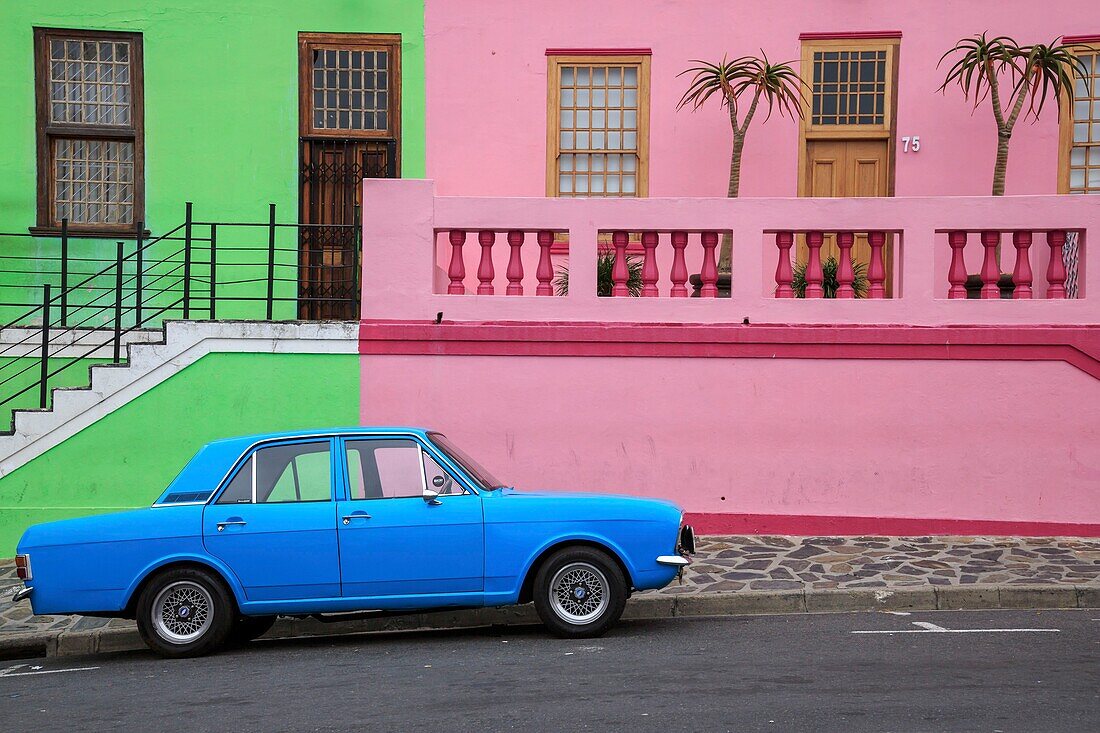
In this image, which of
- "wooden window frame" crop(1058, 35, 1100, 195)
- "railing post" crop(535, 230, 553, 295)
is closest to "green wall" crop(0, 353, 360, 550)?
"railing post" crop(535, 230, 553, 295)

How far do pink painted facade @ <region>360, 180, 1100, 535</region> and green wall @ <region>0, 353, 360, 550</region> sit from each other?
0.47 meters

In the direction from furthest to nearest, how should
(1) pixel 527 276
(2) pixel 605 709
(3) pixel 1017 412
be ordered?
(1) pixel 527 276 < (3) pixel 1017 412 < (2) pixel 605 709

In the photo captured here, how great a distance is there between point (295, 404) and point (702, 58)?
6310 millimetres

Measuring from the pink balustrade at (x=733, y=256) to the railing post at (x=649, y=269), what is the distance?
0.04ft

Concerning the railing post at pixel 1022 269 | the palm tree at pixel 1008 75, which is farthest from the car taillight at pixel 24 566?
the palm tree at pixel 1008 75

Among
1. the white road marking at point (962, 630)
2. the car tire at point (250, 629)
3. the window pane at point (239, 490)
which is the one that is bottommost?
the car tire at point (250, 629)

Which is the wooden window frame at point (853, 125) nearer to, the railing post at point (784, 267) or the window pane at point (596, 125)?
the window pane at point (596, 125)

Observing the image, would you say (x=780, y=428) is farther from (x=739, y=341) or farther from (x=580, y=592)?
(x=580, y=592)

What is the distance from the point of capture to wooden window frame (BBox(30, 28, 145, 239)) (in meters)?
14.6

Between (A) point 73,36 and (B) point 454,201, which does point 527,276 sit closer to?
(B) point 454,201

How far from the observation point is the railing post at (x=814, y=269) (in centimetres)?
1182

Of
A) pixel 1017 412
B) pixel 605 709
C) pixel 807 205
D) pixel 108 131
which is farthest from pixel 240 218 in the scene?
pixel 605 709

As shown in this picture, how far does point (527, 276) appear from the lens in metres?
14.5

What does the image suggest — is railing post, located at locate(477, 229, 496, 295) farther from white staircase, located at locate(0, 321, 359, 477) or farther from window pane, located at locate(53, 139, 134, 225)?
window pane, located at locate(53, 139, 134, 225)
